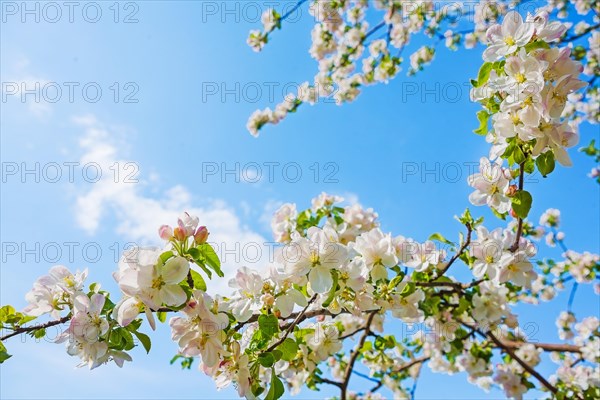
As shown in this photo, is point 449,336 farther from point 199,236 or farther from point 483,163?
point 199,236

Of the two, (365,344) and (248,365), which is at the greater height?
(365,344)

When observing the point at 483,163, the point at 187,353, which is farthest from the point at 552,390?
the point at 187,353

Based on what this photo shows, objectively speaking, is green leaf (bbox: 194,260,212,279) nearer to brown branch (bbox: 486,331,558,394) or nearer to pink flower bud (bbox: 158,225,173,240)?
pink flower bud (bbox: 158,225,173,240)

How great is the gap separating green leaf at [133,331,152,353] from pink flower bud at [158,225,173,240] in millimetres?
285

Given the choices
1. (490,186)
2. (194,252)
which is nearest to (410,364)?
(490,186)

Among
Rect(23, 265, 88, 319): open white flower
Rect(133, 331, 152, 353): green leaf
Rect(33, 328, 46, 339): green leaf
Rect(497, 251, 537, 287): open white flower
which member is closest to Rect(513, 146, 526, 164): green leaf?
Rect(497, 251, 537, 287): open white flower

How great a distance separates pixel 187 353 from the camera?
1284 mm

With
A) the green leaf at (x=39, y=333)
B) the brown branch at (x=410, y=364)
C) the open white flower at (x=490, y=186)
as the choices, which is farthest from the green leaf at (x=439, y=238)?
the brown branch at (x=410, y=364)

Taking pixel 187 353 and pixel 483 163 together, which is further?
pixel 483 163

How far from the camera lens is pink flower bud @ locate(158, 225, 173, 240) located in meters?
1.23

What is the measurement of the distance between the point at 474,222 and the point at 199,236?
1115 mm

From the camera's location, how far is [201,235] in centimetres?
127

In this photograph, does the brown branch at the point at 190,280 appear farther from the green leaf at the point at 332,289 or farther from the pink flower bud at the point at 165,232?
the green leaf at the point at 332,289

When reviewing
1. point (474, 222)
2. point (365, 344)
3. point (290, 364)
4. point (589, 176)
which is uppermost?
point (589, 176)
